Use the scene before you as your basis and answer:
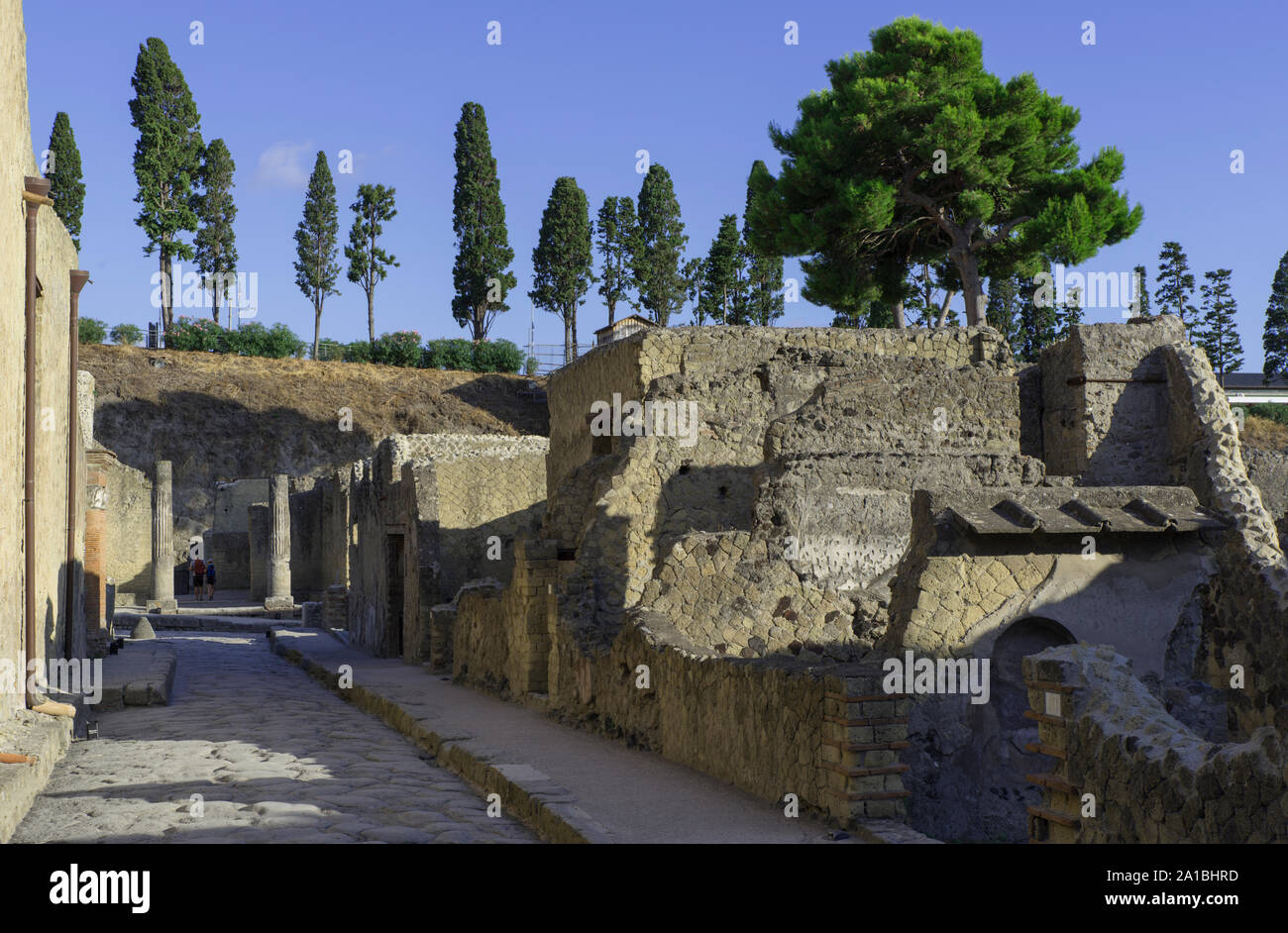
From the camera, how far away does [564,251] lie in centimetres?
5253

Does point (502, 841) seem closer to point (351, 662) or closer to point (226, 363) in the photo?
point (351, 662)

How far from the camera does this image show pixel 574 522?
12102 mm

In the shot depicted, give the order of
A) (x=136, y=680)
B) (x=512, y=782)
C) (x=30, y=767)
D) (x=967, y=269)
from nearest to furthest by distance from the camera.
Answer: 1. (x=30, y=767)
2. (x=512, y=782)
3. (x=136, y=680)
4. (x=967, y=269)

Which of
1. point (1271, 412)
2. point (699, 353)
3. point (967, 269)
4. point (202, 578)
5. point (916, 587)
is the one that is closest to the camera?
point (916, 587)

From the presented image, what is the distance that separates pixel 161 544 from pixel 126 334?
3002 centimetres

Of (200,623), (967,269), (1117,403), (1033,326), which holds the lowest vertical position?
(200,623)

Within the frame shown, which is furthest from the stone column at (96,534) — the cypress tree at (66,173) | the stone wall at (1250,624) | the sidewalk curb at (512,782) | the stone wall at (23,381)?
the cypress tree at (66,173)

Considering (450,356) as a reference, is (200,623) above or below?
below

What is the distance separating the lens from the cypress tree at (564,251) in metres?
52.3

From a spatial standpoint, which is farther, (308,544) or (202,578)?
(202,578)

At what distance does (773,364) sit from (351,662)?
7.52 m

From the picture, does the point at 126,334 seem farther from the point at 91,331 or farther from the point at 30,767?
the point at 30,767

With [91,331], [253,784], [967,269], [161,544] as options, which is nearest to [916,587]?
[253,784]
